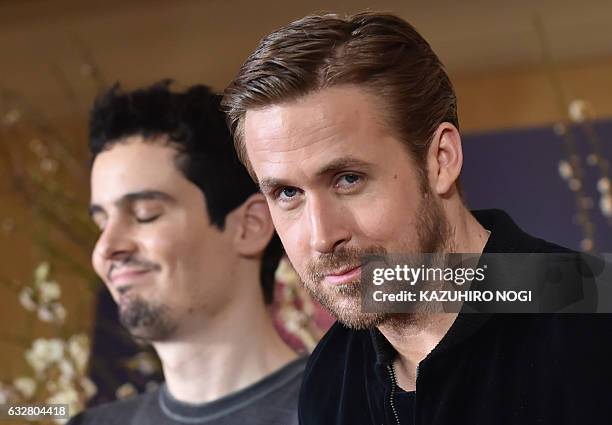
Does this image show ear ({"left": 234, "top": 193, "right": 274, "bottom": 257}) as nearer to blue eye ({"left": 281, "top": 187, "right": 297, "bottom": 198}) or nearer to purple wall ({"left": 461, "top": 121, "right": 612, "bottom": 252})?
purple wall ({"left": 461, "top": 121, "right": 612, "bottom": 252})

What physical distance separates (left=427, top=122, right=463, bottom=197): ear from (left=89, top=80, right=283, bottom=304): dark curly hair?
41 centimetres

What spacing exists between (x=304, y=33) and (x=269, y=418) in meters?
0.44

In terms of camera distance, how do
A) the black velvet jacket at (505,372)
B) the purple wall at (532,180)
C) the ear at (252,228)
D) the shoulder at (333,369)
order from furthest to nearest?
the ear at (252,228) < the purple wall at (532,180) < the shoulder at (333,369) < the black velvet jacket at (505,372)

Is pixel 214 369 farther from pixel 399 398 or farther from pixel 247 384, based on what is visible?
pixel 399 398

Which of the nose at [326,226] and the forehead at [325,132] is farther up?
the forehead at [325,132]

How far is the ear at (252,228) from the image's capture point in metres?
1.12

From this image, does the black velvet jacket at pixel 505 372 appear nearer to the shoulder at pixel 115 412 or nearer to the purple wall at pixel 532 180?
the purple wall at pixel 532 180

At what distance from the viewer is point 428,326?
76 cm

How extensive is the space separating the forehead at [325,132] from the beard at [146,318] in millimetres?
363

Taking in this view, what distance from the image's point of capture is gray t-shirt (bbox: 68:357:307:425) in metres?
1.04

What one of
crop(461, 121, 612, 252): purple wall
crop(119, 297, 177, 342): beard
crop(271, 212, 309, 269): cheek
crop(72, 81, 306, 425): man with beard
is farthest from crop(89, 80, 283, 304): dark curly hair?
crop(271, 212, 309, 269): cheek

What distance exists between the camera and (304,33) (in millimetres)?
768

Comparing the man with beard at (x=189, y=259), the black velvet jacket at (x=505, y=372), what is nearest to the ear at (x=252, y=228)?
the man with beard at (x=189, y=259)

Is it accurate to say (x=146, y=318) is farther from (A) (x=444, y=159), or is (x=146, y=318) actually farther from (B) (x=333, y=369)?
(A) (x=444, y=159)
